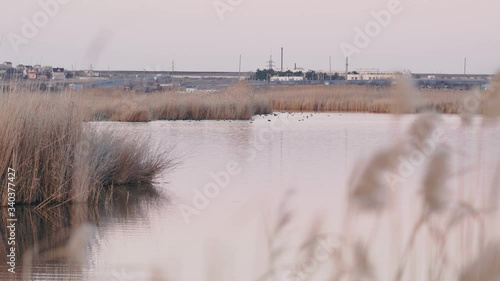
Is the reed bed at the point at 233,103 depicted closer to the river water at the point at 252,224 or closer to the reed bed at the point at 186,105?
the reed bed at the point at 186,105

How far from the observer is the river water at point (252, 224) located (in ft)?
9.98

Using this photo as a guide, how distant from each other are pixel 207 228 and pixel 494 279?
4.80 m

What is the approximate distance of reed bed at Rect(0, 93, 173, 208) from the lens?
809 cm

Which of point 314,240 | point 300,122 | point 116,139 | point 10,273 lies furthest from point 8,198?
point 300,122

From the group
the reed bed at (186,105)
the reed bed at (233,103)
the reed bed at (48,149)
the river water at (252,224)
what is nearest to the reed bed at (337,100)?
the reed bed at (233,103)

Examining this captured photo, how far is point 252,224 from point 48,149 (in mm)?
2290

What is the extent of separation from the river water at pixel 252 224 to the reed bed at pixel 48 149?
9.4 inches

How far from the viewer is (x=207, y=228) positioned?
723 cm

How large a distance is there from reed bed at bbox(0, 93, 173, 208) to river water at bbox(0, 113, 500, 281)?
238mm

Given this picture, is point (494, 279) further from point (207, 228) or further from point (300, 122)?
point (300, 122)

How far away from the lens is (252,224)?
738 cm

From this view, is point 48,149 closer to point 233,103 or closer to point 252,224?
point 252,224

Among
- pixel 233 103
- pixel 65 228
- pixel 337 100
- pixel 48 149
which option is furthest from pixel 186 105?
pixel 65 228

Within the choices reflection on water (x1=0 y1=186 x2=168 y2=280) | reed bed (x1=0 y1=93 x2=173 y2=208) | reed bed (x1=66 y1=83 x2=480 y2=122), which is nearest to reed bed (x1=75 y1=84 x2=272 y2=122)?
reed bed (x1=66 y1=83 x2=480 y2=122)
